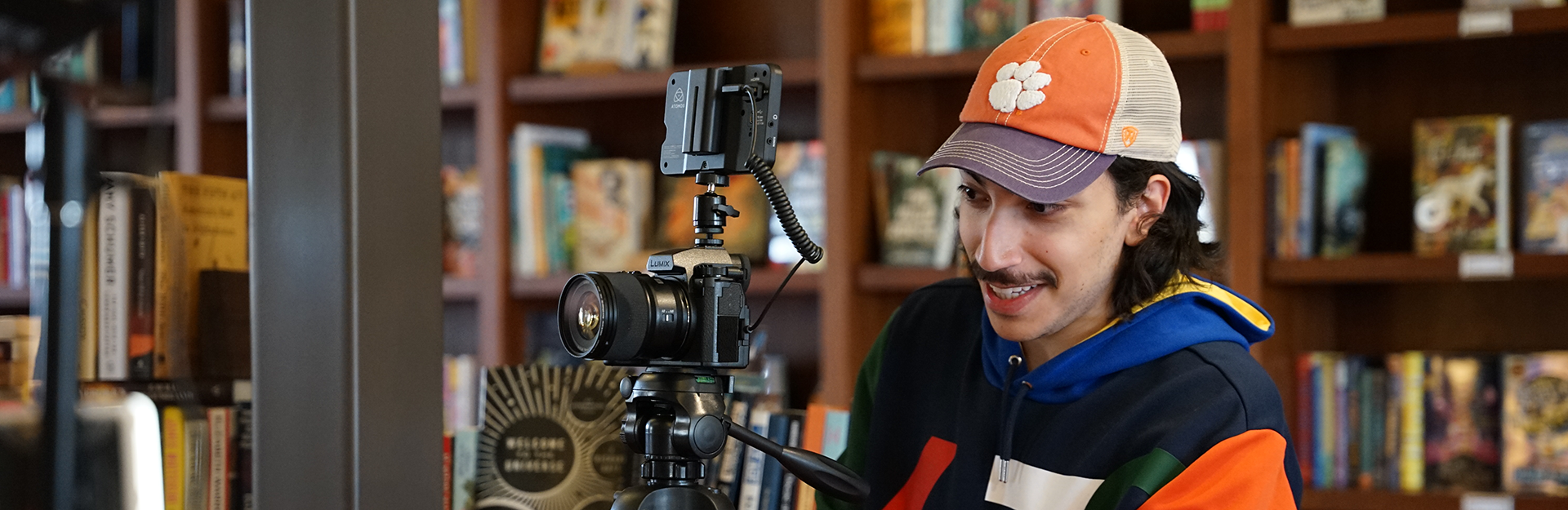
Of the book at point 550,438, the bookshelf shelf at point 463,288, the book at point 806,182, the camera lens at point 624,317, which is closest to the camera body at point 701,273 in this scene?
the camera lens at point 624,317

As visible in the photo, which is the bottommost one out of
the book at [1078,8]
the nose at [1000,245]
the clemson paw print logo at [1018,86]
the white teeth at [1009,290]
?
the white teeth at [1009,290]

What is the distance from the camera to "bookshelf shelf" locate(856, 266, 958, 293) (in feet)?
7.06

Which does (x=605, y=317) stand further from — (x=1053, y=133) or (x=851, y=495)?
(x=1053, y=133)

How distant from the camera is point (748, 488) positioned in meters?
1.55

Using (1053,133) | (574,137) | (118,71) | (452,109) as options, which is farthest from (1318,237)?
(118,71)

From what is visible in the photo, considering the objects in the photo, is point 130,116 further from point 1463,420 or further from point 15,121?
point 1463,420

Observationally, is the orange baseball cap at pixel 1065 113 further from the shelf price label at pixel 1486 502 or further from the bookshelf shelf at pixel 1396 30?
the shelf price label at pixel 1486 502

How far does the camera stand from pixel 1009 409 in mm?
1067

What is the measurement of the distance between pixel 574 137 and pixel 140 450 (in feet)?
6.56

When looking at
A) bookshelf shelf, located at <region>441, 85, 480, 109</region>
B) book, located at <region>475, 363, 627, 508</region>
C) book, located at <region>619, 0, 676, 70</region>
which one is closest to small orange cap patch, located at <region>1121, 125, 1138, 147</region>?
book, located at <region>475, 363, 627, 508</region>

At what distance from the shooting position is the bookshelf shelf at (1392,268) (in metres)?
1.81

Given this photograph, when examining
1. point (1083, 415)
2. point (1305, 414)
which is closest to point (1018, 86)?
point (1083, 415)

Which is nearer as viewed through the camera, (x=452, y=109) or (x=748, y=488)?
(x=748, y=488)

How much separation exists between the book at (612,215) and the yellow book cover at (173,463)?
1750 mm
